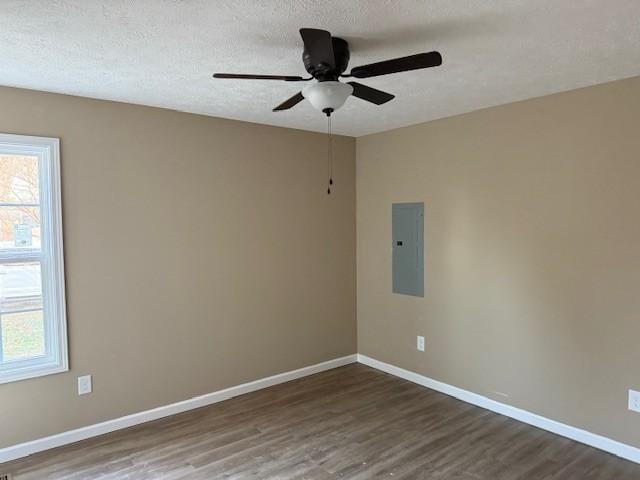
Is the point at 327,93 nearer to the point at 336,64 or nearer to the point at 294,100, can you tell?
the point at 336,64

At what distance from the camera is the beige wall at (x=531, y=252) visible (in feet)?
9.04

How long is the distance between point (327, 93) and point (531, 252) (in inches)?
82.1

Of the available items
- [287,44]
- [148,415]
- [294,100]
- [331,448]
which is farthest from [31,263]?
[331,448]

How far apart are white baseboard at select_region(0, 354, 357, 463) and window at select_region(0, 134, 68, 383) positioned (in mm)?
454

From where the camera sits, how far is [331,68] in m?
1.94

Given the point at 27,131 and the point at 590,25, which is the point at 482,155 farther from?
the point at 27,131

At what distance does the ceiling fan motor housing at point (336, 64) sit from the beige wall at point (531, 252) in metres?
1.75

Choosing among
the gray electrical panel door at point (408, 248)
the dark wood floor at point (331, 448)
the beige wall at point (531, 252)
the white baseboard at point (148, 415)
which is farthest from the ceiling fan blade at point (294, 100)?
the white baseboard at point (148, 415)

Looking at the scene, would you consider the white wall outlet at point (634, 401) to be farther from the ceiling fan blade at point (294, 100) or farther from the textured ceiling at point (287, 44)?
the ceiling fan blade at point (294, 100)

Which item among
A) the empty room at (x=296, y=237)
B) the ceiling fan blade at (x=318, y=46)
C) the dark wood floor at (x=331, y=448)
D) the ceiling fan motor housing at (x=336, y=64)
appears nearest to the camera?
the ceiling fan blade at (x=318, y=46)

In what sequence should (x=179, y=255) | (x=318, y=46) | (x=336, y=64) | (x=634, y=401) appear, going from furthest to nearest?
1. (x=179, y=255)
2. (x=634, y=401)
3. (x=336, y=64)
4. (x=318, y=46)

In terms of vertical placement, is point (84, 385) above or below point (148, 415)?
above

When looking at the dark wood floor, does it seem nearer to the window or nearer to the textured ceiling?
the window

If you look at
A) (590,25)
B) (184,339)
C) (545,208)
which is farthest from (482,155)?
(184,339)
